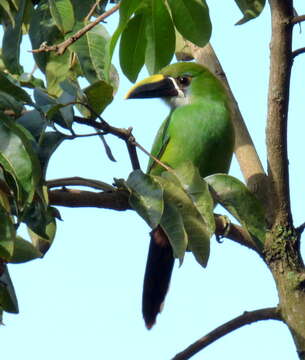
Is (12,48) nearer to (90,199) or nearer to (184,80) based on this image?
(90,199)

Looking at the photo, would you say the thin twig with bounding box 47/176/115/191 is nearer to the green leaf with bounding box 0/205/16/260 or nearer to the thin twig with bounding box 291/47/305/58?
the green leaf with bounding box 0/205/16/260

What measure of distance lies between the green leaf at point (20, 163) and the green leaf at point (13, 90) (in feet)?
0.43

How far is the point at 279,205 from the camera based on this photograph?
214 cm

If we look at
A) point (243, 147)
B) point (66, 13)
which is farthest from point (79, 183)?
point (243, 147)

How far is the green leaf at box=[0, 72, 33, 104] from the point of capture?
5.46 feet

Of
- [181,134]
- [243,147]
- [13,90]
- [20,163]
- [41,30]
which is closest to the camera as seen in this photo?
[20,163]

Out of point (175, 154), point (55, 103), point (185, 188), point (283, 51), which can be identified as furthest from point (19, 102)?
point (175, 154)

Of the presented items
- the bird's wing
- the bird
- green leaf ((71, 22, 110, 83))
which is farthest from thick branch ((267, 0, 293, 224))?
the bird's wing

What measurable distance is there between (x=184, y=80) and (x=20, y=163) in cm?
244

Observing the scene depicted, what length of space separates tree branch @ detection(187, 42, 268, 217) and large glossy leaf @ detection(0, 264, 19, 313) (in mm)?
774

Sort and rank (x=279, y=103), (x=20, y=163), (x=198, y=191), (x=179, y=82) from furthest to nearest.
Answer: (x=179, y=82) < (x=279, y=103) < (x=198, y=191) < (x=20, y=163)

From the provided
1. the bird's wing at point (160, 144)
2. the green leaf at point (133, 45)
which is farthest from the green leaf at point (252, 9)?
the bird's wing at point (160, 144)

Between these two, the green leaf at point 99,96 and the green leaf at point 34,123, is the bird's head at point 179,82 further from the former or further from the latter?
the green leaf at point 34,123

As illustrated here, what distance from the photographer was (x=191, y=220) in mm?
1752
